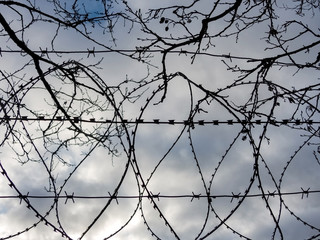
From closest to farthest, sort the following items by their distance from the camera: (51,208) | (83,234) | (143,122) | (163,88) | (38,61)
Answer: (83,234) → (51,208) → (143,122) → (163,88) → (38,61)

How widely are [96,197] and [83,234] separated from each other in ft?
0.92

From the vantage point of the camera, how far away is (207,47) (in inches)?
155

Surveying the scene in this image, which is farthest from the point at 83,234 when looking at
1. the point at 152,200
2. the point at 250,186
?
the point at 250,186

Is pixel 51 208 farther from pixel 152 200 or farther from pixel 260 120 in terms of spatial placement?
pixel 260 120

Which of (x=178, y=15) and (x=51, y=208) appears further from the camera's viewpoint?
(x=178, y=15)

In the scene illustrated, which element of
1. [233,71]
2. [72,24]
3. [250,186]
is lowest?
[250,186]

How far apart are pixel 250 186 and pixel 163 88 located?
1.02 meters

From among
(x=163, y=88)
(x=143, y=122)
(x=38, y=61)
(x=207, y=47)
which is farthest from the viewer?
(x=207, y=47)

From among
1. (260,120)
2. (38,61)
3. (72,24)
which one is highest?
(72,24)

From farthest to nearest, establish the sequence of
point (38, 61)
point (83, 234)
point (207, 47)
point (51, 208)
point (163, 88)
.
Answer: point (207, 47) → point (38, 61) → point (163, 88) → point (51, 208) → point (83, 234)

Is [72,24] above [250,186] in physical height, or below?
above

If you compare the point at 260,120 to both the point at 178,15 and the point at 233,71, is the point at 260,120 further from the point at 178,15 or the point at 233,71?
the point at 178,15

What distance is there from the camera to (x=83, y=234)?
274cm

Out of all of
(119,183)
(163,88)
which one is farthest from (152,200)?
(163,88)
